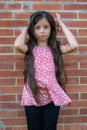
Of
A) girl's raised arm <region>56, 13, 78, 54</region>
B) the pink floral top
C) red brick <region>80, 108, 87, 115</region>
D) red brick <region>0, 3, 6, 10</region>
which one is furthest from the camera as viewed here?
red brick <region>80, 108, 87, 115</region>

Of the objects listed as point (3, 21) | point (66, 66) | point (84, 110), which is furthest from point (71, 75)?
point (3, 21)

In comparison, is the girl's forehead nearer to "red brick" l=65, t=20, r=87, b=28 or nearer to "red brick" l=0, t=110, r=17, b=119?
"red brick" l=65, t=20, r=87, b=28

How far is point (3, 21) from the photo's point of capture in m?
4.05

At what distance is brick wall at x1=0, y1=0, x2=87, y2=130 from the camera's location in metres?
4.06

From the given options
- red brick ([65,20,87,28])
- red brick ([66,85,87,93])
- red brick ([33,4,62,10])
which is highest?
red brick ([33,4,62,10])

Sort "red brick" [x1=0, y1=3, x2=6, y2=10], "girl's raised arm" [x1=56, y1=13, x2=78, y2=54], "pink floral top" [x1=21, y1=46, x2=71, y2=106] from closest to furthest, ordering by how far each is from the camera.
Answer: "pink floral top" [x1=21, y1=46, x2=71, y2=106] < "girl's raised arm" [x1=56, y1=13, x2=78, y2=54] < "red brick" [x1=0, y1=3, x2=6, y2=10]

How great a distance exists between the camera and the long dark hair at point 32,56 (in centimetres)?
357

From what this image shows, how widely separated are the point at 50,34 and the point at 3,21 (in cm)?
61

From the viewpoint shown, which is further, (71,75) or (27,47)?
(71,75)

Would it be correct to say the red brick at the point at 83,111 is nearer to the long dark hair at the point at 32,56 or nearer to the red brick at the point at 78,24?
the long dark hair at the point at 32,56

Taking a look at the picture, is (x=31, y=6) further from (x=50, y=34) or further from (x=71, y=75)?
(x=71, y=75)

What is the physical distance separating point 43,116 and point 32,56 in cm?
60

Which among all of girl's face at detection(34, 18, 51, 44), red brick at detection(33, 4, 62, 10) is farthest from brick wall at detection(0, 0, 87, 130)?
girl's face at detection(34, 18, 51, 44)

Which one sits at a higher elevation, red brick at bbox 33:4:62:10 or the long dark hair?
red brick at bbox 33:4:62:10
